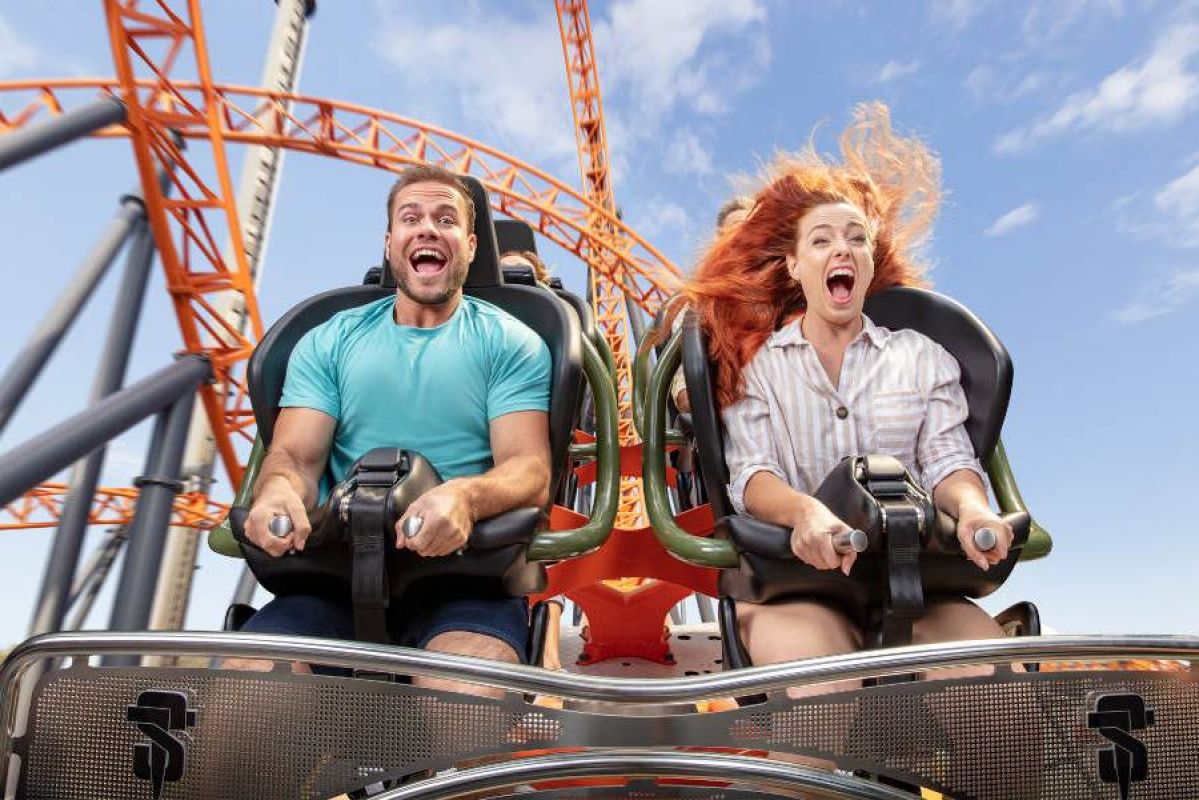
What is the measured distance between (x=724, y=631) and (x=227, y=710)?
0.63 m

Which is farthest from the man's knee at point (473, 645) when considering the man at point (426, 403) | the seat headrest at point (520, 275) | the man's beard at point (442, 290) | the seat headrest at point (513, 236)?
the seat headrest at point (513, 236)

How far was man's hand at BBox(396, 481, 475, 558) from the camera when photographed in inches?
39.5

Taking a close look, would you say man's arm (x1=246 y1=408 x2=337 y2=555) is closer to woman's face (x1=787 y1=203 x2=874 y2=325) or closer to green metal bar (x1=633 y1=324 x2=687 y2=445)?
green metal bar (x1=633 y1=324 x2=687 y2=445)

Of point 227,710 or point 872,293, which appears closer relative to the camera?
point 227,710

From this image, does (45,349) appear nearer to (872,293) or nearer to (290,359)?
(290,359)

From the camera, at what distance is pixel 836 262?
1231 mm

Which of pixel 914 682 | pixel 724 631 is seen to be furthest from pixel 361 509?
pixel 914 682

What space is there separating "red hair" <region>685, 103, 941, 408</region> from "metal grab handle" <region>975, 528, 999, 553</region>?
36 cm

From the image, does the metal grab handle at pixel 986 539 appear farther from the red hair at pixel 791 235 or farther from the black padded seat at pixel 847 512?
the red hair at pixel 791 235

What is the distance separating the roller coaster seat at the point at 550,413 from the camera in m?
1.09

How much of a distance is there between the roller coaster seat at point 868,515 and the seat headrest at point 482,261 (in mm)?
414

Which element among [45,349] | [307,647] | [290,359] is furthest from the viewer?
[45,349]

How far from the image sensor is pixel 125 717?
74 centimetres

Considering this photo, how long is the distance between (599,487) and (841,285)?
476mm
